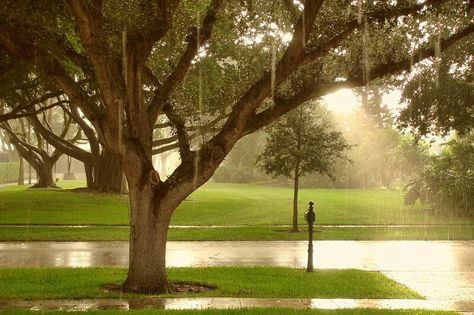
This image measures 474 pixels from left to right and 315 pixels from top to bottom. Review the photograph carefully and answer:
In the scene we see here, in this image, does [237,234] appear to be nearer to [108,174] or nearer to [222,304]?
[222,304]

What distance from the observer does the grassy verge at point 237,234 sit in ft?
59.4

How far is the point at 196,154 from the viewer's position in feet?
33.2

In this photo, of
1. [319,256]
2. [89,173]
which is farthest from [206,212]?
[319,256]

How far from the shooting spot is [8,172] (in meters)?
66.9

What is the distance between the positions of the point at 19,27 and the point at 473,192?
22.8 m

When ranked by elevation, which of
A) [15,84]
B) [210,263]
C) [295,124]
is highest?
[15,84]

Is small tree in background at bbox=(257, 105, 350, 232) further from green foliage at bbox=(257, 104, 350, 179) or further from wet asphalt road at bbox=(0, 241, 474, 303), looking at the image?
wet asphalt road at bbox=(0, 241, 474, 303)

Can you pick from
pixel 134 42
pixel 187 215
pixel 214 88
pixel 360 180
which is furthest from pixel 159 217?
pixel 360 180

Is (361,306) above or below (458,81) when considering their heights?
below

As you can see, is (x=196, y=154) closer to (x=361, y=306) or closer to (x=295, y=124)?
(x=361, y=306)

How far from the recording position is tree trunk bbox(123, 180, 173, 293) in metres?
9.87

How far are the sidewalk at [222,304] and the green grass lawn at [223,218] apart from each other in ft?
30.4

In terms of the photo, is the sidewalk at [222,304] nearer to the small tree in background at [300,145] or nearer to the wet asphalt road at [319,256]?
the wet asphalt road at [319,256]

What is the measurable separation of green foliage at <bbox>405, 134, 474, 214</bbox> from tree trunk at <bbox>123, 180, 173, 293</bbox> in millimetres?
21100
